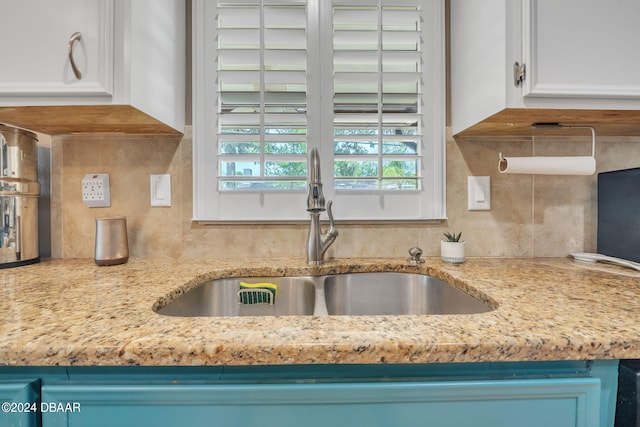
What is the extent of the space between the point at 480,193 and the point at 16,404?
142 centimetres

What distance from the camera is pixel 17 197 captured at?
1.02 m

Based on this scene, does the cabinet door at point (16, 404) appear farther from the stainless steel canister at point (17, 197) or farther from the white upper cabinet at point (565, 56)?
the white upper cabinet at point (565, 56)

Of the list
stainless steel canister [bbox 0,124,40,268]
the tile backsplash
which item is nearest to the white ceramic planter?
the tile backsplash

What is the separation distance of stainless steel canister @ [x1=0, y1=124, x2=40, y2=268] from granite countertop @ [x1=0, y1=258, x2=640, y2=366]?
13.2 inches

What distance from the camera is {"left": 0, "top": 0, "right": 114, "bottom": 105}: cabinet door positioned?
806 mm

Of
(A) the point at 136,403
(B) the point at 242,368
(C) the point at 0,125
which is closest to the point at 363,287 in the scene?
(B) the point at 242,368

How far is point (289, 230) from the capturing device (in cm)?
122

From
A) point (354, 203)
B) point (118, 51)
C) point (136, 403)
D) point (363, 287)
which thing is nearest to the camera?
point (136, 403)

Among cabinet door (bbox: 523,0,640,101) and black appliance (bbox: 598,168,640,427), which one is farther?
black appliance (bbox: 598,168,640,427)

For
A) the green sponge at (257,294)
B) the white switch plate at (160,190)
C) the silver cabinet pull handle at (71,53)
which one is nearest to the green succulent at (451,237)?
the green sponge at (257,294)

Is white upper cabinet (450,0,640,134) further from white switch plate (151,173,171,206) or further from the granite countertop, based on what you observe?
white switch plate (151,173,171,206)

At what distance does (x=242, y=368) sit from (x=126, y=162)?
3.41 ft

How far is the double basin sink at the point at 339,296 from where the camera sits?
981 millimetres

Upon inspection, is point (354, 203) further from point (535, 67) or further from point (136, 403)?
point (136, 403)
